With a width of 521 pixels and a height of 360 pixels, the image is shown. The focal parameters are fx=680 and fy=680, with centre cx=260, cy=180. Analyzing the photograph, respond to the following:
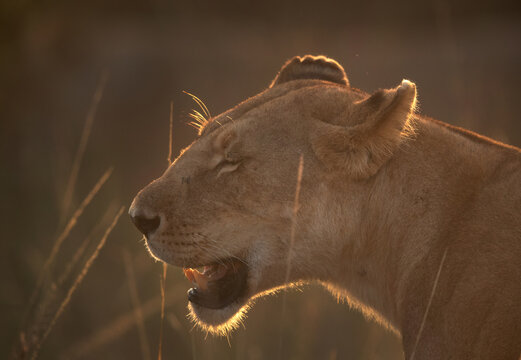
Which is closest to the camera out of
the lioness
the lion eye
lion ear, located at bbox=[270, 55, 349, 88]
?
the lioness

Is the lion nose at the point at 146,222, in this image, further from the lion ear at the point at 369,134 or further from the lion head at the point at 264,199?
the lion ear at the point at 369,134

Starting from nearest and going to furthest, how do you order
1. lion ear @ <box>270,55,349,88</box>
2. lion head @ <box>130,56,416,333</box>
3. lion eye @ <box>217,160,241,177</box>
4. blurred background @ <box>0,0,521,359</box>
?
lion head @ <box>130,56,416,333</box>, lion eye @ <box>217,160,241,177</box>, lion ear @ <box>270,55,349,88</box>, blurred background @ <box>0,0,521,359</box>

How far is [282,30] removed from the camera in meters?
14.3

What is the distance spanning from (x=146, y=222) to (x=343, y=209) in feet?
2.59

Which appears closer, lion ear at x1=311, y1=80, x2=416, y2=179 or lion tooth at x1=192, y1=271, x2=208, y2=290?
lion ear at x1=311, y1=80, x2=416, y2=179

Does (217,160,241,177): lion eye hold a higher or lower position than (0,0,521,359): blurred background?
higher

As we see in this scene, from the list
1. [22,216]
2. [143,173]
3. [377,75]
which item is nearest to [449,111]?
[377,75]

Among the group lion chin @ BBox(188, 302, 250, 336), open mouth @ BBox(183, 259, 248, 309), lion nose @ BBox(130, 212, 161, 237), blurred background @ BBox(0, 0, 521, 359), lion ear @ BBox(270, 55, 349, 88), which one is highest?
lion ear @ BBox(270, 55, 349, 88)

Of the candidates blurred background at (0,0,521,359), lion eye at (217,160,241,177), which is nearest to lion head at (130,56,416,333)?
lion eye at (217,160,241,177)

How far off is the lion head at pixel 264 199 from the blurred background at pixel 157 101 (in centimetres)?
51

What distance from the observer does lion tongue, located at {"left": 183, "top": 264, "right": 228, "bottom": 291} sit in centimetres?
280

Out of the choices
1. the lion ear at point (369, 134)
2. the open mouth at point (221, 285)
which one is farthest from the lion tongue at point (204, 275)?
the lion ear at point (369, 134)

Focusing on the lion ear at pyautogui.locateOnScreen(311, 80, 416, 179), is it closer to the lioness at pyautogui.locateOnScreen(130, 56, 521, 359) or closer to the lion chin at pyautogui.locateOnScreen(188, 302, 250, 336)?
the lioness at pyautogui.locateOnScreen(130, 56, 521, 359)

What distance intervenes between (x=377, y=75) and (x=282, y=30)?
305 cm
